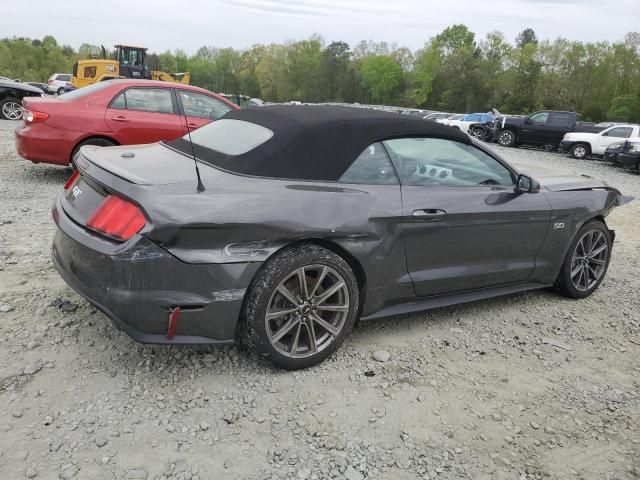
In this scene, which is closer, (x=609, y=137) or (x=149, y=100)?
(x=149, y=100)

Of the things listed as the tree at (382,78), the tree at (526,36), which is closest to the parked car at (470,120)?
the tree at (382,78)

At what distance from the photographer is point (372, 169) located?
3.32 m

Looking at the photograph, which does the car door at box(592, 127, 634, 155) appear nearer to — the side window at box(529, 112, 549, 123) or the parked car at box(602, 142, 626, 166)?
the parked car at box(602, 142, 626, 166)

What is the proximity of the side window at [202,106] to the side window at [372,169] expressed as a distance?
4644mm

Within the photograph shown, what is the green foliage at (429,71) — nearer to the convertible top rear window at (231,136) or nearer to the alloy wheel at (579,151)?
the alloy wheel at (579,151)

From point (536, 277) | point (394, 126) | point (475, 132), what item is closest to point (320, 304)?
point (394, 126)

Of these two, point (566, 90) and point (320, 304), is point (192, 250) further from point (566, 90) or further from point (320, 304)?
point (566, 90)

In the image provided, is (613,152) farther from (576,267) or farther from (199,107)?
(576,267)

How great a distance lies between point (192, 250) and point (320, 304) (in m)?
0.82

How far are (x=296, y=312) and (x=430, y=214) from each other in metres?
1.07

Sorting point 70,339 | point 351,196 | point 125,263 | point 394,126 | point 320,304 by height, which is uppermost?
point 394,126

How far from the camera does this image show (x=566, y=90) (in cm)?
6056

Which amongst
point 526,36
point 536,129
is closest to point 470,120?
point 536,129

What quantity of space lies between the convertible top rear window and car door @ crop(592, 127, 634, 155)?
18.9 metres
